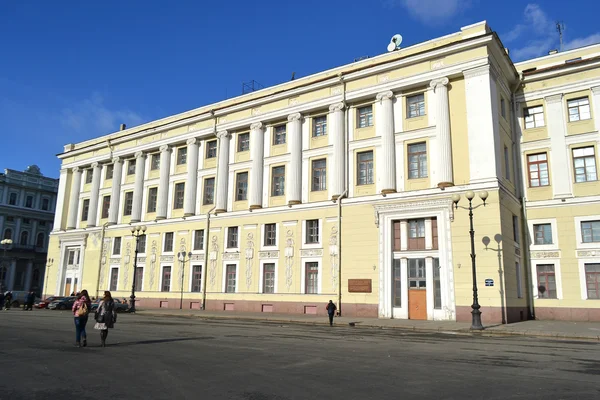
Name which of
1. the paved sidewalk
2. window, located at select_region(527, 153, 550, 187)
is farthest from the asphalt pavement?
window, located at select_region(527, 153, 550, 187)

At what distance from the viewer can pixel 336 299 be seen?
30.8 metres

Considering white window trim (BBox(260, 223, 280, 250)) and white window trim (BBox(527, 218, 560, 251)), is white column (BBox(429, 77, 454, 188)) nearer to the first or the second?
white window trim (BBox(527, 218, 560, 251))

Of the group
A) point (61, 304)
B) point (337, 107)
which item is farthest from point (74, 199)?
point (337, 107)

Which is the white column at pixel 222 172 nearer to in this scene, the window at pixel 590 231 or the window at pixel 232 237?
the window at pixel 232 237

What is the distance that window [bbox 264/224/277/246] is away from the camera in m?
35.2

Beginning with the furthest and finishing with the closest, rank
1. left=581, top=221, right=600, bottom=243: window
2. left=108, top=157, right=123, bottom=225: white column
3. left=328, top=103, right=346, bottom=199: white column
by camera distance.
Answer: left=108, top=157, right=123, bottom=225: white column → left=328, top=103, right=346, bottom=199: white column → left=581, top=221, right=600, bottom=243: window

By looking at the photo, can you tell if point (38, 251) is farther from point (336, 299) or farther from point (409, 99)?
point (409, 99)

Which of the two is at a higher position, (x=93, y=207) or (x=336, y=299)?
(x=93, y=207)

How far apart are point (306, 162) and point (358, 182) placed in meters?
4.77

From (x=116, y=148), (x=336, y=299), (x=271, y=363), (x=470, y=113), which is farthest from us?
(x=116, y=148)

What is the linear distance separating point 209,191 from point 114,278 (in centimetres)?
1345

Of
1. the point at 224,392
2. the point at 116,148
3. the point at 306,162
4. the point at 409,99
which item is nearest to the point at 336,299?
the point at 306,162

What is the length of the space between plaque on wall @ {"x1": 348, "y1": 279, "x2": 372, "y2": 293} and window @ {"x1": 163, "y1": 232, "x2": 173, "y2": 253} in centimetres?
1793

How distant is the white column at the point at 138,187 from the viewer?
44.2 m
